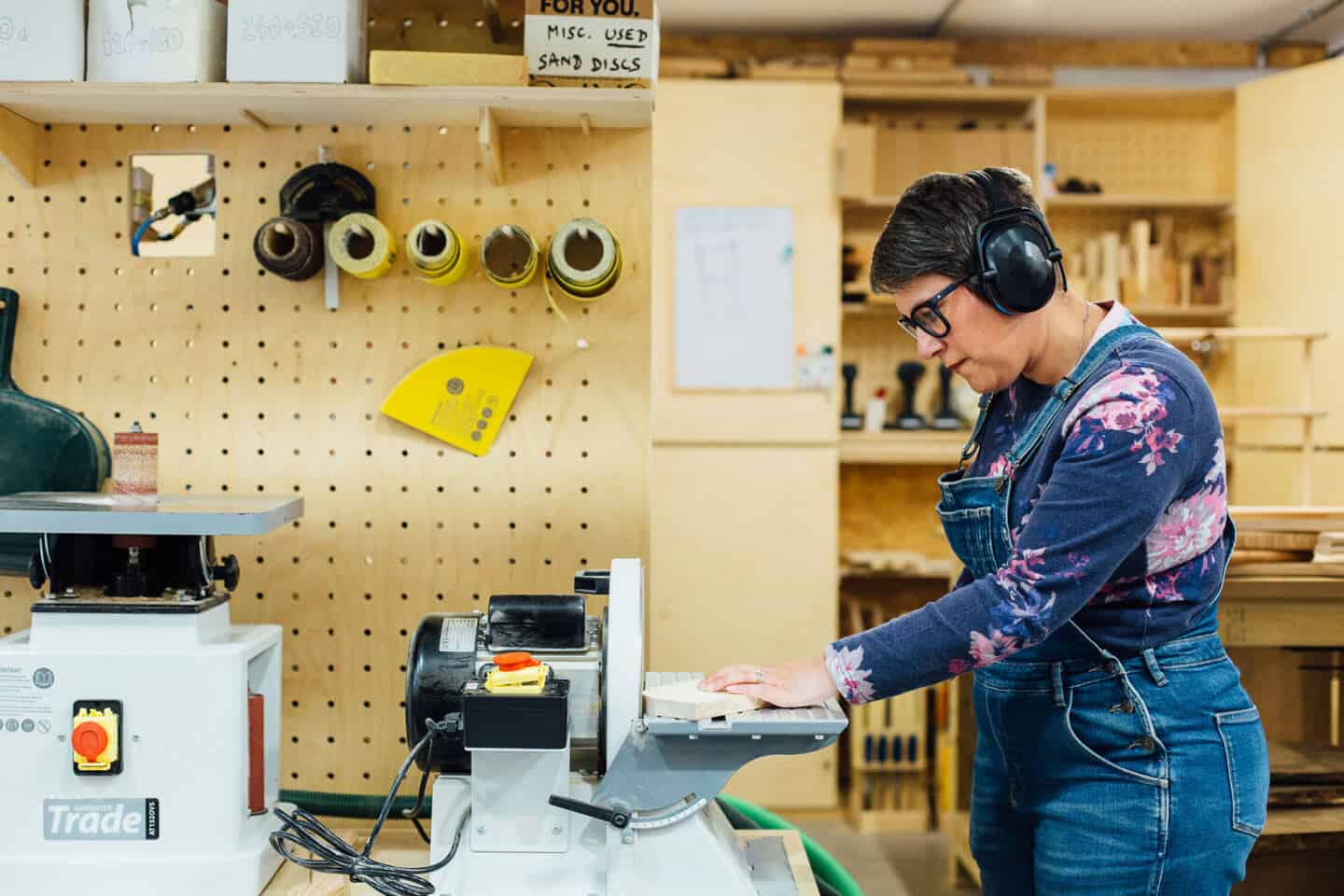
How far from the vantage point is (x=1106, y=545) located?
1.08 m

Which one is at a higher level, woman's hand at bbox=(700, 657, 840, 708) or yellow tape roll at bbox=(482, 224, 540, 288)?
yellow tape roll at bbox=(482, 224, 540, 288)

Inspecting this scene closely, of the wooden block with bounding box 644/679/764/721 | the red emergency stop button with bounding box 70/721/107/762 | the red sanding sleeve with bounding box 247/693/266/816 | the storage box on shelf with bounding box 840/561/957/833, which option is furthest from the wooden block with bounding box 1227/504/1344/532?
the red emergency stop button with bounding box 70/721/107/762

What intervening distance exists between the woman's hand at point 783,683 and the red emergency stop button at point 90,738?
67 cm

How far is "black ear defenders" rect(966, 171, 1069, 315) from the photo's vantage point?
1.15 m

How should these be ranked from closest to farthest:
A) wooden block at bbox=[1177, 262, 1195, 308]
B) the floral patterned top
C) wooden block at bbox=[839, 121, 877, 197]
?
1. the floral patterned top
2. wooden block at bbox=[839, 121, 877, 197]
3. wooden block at bbox=[1177, 262, 1195, 308]

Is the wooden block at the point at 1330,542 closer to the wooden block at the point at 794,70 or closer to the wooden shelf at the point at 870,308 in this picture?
the wooden shelf at the point at 870,308

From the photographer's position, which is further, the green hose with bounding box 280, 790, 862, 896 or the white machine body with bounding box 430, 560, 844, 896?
the green hose with bounding box 280, 790, 862, 896

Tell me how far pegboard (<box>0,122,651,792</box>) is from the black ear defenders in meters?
0.59

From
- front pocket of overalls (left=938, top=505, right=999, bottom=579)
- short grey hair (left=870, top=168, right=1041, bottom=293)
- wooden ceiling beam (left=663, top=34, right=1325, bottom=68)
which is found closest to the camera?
short grey hair (left=870, top=168, right=1041, bottom=293)

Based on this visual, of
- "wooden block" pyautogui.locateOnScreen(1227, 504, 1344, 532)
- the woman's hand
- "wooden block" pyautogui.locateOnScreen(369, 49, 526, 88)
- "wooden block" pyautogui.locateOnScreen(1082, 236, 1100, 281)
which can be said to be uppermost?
"wooden block" pyautogui.locateOnScreen(1082, 236, 1100, 281)

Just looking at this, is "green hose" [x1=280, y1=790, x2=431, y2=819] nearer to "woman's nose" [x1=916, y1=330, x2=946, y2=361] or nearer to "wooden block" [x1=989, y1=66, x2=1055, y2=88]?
"woman's nose" [x1=916, y1=330, x2=946, y2=361]

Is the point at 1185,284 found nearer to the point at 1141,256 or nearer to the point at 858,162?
the point at 1141,256

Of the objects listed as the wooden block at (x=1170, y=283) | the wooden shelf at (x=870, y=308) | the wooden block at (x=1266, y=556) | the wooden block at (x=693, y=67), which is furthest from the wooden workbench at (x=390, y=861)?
the wooden block at (x=1170, y=283)

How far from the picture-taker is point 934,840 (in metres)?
3.54
